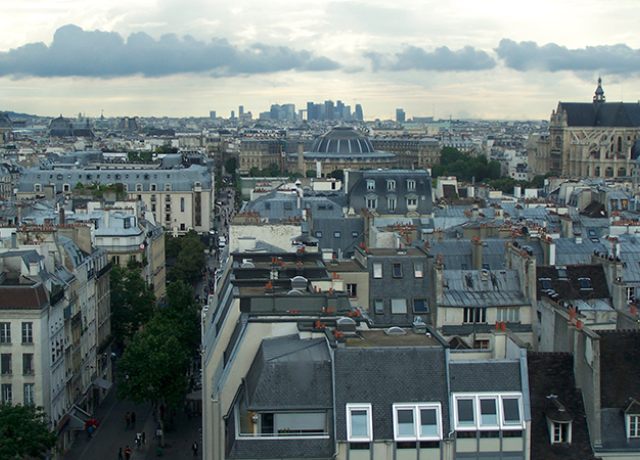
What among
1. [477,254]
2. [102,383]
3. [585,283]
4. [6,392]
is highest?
[477,254]

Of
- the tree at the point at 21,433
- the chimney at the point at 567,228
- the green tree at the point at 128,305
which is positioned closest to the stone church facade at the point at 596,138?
the chimney at the point at 567,228

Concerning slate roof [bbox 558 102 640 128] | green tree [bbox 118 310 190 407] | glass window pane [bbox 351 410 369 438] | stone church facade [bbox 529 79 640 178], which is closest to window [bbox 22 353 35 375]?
green tree [bbox 118 310 190 407]

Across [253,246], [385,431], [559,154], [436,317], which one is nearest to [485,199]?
[253,246]

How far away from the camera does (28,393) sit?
38.6m

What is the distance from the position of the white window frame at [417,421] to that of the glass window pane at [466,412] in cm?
45

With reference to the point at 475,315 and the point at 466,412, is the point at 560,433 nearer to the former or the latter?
the point at 466,412

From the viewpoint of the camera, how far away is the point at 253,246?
43.1m

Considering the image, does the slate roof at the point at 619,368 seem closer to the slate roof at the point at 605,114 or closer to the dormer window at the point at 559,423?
the dormer window at the point at 559,423

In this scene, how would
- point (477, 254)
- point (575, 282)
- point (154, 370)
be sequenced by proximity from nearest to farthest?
point (575, 282)
point (477, 254)
point (154, 370)

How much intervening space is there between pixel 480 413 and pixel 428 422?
3.81ft

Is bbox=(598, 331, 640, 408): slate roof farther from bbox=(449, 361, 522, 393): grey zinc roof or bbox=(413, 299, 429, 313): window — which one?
bbox=(413, 299, 429, 313): window

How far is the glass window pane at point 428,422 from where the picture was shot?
2033 centimetres

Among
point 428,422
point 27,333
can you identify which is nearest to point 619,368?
point 428,422

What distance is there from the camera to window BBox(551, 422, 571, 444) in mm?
21969
